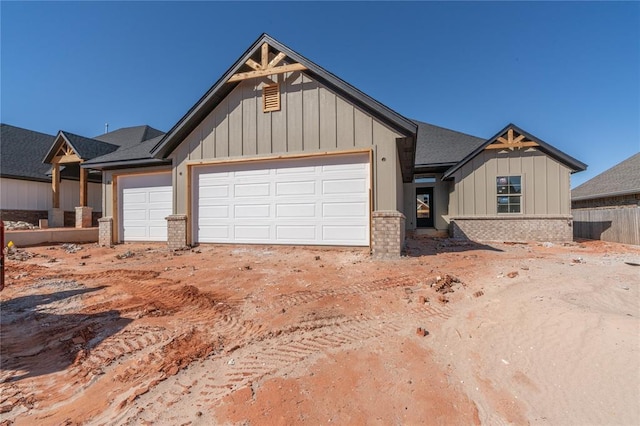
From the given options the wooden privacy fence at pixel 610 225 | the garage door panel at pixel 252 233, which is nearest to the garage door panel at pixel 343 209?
the garage door panel at pixel 252 233

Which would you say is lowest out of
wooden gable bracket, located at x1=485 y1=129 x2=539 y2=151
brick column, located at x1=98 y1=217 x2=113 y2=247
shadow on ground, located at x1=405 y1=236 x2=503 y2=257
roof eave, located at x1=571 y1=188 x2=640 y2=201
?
shadow on ground, located at x1=405 y1=236 x2=503 y2=257

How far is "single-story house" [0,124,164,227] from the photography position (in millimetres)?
15633

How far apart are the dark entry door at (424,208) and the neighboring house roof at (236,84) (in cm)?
750

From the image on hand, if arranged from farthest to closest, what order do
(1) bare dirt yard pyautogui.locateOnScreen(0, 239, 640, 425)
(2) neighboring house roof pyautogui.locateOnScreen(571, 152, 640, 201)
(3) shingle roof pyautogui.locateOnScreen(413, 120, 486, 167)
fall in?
(2) neighboring house roof pyautogui.locateOnScreen(571, 152, 640, 201)
(3) shingle roof pyautogui.locateOnScreen(413, 120, 486, 167)
(1) bare dirt yard pyautogui.locateOnScreen(0, 239, 640, 425)

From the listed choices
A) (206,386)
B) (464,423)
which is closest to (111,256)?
(206,386)

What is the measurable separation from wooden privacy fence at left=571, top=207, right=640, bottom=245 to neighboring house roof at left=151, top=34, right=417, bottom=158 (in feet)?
40.5

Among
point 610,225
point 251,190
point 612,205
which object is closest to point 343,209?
point 251,190

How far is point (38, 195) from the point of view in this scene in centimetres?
1769

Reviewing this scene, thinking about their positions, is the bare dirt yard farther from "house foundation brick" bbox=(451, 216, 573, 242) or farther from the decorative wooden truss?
the decorative wooden truss

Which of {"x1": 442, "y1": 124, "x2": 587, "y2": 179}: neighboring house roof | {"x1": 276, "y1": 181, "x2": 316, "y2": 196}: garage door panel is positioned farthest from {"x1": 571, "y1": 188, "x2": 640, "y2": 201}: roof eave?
{"x1": 276, "y1": 181, "x2": 316, "y2": 196}: garage door panel

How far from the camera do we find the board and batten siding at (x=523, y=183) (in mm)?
12734

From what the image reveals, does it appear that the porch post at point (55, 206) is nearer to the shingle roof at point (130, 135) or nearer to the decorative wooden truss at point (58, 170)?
the decorative wooden truss at point (58, 170)

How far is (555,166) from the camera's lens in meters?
12.8

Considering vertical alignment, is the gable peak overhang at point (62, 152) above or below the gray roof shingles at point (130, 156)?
above
